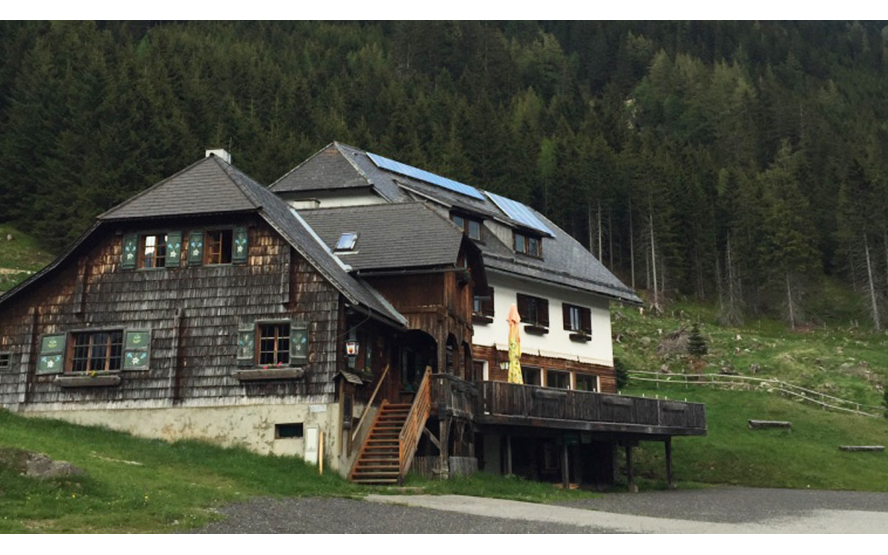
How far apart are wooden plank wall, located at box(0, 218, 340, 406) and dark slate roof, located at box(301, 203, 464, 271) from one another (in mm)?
3141

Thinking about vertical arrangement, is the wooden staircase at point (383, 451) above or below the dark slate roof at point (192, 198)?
below

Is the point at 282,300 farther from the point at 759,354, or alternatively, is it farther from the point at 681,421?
the point at 759,354

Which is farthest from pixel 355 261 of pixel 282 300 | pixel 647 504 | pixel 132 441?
pixel 647 504

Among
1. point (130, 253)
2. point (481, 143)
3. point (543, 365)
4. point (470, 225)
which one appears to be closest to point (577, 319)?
point (543, 365)

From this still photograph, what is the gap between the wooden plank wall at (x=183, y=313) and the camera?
31297mm

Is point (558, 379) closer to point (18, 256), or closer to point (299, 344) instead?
point (299, 344)

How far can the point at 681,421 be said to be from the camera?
3978cm

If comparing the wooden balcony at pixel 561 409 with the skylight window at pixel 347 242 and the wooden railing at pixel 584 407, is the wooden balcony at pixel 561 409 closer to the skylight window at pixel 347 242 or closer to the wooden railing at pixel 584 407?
the wooden railing at pixel 584 407

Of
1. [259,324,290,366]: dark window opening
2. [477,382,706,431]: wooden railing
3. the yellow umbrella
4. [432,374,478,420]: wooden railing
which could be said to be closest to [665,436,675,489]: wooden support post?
[477,382,706,431]: wooden railing

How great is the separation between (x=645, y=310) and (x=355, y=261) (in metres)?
47.7

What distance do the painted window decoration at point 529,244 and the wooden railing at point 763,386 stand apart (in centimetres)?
1260

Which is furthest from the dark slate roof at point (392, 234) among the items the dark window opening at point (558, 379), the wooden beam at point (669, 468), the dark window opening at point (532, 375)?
the wooden beam at point (669, 468)

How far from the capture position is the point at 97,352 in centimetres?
3284

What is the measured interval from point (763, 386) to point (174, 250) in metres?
33.6
